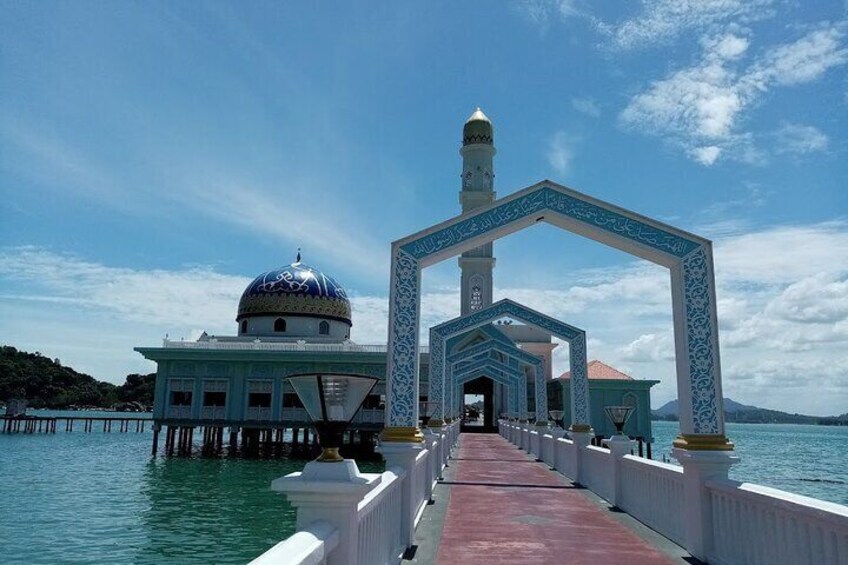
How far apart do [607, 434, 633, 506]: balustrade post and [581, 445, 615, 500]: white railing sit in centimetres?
16

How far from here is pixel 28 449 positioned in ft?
114

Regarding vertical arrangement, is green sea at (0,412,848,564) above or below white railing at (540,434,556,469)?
below

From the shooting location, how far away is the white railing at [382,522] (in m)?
4.24

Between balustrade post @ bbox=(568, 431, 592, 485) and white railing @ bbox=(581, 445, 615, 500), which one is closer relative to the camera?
white railing @ bbox=(581, 445, 615, 500)

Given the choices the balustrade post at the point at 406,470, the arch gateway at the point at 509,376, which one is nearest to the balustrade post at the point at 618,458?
the balustrade post at the point at 406,470

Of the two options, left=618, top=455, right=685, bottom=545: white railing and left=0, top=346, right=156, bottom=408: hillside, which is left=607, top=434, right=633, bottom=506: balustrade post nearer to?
left=618, top=455, right=685, bottom=545: white railing

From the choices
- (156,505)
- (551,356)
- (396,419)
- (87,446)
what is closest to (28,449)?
(87,446)

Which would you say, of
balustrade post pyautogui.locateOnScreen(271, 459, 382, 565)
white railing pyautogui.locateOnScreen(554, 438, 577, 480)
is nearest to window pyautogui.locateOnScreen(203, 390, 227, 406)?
white railing pyautogui.locateOnScreen(554, 438, 577, 480)

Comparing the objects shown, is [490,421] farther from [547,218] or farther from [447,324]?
[547,218]

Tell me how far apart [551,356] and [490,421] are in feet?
19.4

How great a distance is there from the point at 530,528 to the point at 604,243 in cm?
353

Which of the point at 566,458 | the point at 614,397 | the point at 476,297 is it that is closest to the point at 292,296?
the point at 476,297

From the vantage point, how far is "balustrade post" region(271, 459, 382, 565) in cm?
354

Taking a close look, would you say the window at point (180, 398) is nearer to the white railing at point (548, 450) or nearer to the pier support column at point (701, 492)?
the white railing at point (548, 450)
